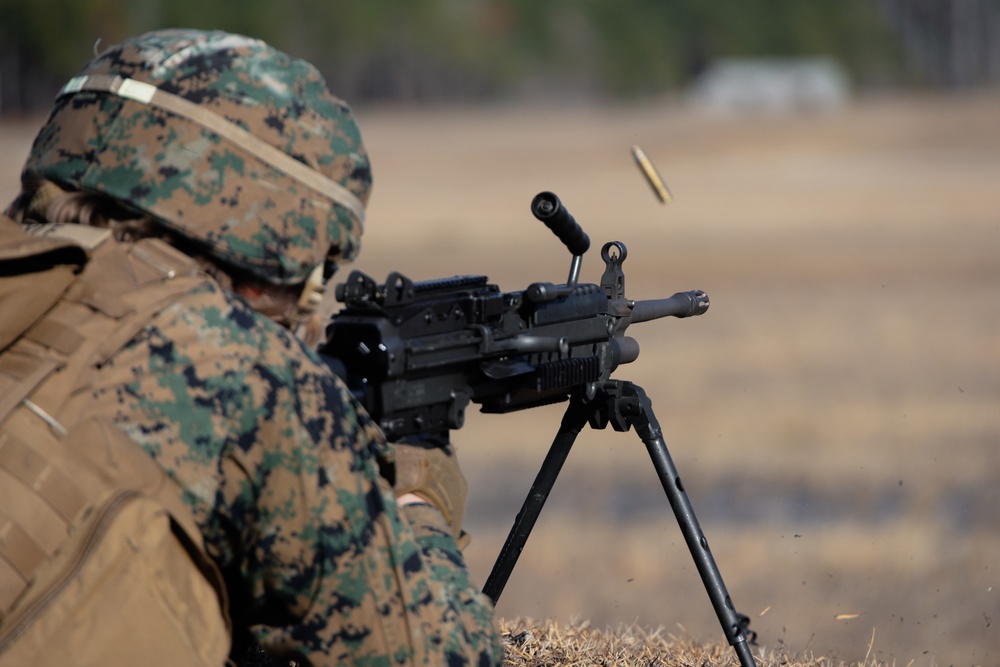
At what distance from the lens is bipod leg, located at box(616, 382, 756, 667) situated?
3963 mm

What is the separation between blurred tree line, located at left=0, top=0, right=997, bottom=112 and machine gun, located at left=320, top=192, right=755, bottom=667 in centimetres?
6222

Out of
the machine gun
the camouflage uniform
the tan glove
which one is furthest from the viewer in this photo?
the machine gun

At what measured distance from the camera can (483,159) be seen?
146 feet

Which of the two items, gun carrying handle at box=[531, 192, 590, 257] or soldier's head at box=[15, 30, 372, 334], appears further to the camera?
gun carrying handle at box=[531, 192, 590, 257]

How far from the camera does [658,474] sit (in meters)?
4.29

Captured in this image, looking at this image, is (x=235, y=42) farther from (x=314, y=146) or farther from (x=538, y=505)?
(x=538, y=505)

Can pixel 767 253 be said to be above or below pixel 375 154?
below

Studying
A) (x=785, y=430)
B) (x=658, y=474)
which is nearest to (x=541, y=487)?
(x=658, y=474)

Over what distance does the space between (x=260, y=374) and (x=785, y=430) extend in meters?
9.94

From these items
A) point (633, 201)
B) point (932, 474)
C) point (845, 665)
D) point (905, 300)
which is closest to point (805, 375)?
point (932, 474)

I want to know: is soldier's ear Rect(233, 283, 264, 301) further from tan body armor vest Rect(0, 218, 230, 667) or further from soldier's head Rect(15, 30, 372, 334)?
tan body armor vest Rect(0, 218, 230, 667)

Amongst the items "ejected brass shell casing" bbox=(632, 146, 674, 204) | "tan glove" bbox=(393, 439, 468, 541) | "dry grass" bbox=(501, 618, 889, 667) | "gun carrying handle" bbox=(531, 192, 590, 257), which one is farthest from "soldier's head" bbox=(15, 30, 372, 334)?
"dry grass" bbox=(501, 618, 889, 667)

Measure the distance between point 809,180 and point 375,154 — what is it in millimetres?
14801

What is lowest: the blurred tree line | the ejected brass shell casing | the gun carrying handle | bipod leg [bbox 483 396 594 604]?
bipod leg [bbox 483 396 594 604]
